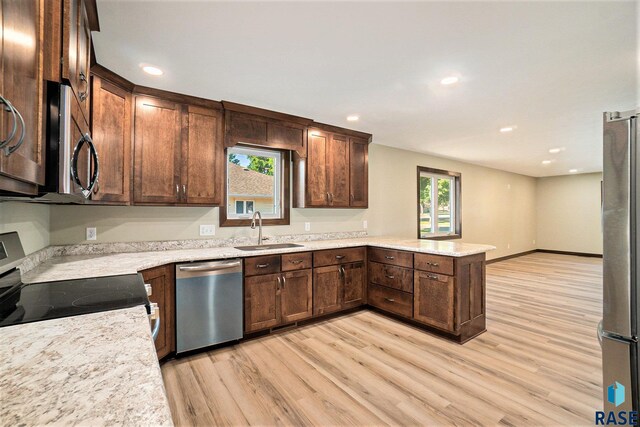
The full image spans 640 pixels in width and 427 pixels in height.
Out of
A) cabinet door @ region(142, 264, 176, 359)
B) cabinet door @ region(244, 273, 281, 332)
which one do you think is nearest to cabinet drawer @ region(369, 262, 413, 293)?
cabinet door @ region(244, 273, 281, 332)

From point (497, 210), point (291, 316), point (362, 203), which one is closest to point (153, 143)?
point (291, 316)

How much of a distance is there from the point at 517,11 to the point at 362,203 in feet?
9.18

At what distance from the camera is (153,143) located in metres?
2.68

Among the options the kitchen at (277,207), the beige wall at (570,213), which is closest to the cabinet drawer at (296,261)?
the kitchen at (277,207)

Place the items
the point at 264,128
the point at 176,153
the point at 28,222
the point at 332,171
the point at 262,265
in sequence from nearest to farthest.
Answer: the point at 28,222 → the point at 176,153 → the point at 262,265 → the point at 264,128 → the point at 332,171

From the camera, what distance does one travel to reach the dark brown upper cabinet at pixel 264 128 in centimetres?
309

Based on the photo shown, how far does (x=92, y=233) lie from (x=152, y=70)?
5.01 feet

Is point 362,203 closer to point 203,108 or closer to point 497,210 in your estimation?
point 203,108

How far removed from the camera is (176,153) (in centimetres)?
280

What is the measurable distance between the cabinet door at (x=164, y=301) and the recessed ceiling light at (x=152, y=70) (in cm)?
158

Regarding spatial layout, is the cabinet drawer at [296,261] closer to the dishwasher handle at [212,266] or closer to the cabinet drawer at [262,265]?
the cabinet drawer at [262,265]

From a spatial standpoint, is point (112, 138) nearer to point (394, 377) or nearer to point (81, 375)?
point (81, 375)

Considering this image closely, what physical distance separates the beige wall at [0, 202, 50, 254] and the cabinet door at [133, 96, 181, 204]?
2.11 feet

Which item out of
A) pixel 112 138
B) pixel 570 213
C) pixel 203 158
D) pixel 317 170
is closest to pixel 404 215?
pixel 317 170
